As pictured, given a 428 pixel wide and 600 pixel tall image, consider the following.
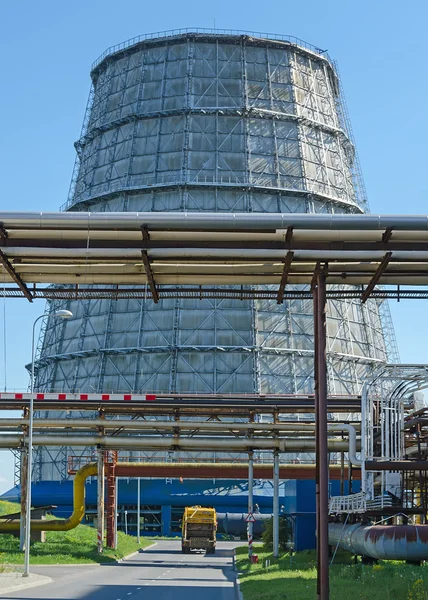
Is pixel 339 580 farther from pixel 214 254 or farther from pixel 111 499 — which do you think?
pixel 111 499

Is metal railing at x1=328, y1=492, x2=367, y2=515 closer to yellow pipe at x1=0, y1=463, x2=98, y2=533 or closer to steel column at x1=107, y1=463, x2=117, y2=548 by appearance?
yellow pipe at x1=0, y1=463, x2=98, y2=533

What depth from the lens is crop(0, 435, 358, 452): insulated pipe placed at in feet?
150

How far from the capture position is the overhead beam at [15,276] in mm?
20984

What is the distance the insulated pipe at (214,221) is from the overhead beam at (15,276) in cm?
151

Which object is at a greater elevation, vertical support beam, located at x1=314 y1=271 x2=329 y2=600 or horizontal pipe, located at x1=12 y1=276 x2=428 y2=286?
horizontal pipe, located at x1=12 y1=276 x2=428 y2=286

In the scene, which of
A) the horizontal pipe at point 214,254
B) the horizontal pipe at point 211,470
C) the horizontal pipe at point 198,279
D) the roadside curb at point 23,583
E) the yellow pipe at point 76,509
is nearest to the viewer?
the horizontal pipe at point 214,254

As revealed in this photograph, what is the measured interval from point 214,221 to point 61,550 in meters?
32.3

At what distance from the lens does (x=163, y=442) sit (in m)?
46.7

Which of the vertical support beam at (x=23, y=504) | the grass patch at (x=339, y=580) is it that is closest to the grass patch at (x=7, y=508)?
the vertical support beam at (x=23, y=504)

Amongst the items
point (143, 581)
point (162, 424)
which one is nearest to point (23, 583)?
point (143, 581)

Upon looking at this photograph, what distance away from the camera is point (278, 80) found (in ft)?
253

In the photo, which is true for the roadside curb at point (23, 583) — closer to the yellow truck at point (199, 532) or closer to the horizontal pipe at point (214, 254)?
the horizontal pipe at point (214, 254)

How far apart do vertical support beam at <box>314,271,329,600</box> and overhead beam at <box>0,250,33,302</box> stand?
251 inches

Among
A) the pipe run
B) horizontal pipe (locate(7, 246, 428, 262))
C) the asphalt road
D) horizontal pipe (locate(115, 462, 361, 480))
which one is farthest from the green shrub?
horizontal pipe (locate(7, 246, 428, 262))
